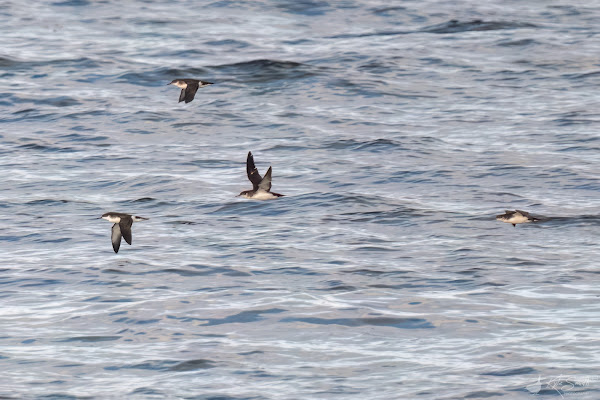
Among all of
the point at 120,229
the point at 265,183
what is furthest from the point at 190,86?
the point at 120,229

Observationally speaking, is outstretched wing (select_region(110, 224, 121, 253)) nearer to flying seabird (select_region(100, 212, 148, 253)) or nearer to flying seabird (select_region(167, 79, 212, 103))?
flying seabird (select_region(100, 212, 148, 253))

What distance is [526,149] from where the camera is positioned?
23.1m

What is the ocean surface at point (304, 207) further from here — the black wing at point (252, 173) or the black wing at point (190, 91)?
the black wing at point (190, 91)

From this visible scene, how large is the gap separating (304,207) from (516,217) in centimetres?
381

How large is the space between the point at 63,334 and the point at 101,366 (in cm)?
121

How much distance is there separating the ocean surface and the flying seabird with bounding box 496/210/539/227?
0.90 ft

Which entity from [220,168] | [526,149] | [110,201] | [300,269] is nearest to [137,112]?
[220,168]

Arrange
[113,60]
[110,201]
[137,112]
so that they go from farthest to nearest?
[113,60]
[137,112]
[110,201]

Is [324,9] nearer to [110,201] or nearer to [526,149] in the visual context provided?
[526,149]

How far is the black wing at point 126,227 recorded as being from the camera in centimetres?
1647

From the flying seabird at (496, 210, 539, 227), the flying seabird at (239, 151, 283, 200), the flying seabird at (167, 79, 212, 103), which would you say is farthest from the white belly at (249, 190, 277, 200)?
the flying seabird at (167, 79, 212, 103)

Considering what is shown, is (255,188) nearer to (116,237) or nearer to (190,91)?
(116,237)

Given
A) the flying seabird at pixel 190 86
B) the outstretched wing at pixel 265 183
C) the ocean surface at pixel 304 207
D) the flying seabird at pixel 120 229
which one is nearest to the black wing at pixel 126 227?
the flying seabird at pixel 120 229

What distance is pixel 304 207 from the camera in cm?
1956
